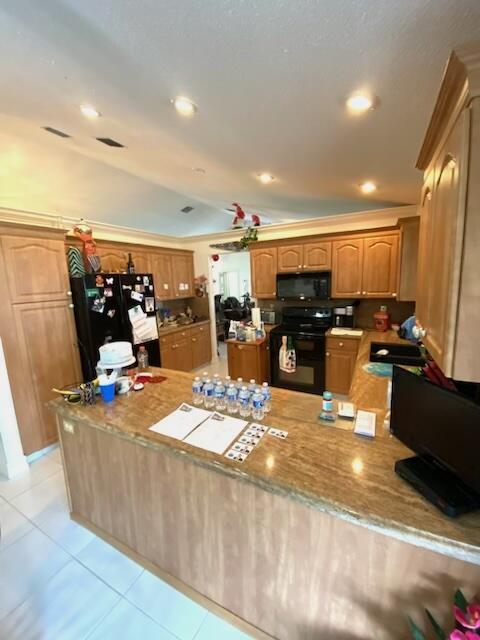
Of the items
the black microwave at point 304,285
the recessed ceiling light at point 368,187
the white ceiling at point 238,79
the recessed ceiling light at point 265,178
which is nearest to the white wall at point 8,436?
the white ceiling at point 238,79

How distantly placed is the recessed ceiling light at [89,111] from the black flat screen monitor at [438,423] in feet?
7.47

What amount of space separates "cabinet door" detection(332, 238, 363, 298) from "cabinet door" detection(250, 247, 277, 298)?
2.87 ft

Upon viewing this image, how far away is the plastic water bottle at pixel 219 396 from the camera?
1588 millimetres

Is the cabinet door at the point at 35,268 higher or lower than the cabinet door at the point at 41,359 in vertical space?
higher

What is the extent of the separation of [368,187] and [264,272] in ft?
6.25

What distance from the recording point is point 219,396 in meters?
1.60

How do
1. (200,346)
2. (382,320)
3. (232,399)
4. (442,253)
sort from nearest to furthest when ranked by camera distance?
(442,253), (232,399), (382,320), (200,346)

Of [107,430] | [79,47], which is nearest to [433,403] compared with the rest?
[107,430]

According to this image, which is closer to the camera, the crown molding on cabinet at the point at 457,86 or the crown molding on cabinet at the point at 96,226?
the crown molding on cabinet at the point at 457,86

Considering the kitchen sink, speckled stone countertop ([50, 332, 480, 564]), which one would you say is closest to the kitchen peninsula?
speckled stone countertop ([50, 332, 480, 564])

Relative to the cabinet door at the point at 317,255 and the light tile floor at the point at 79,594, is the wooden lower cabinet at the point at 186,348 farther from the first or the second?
the light tile floor at the point at 79,594

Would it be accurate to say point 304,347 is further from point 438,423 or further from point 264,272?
point 438,423

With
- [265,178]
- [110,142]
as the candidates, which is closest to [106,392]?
[110,142]

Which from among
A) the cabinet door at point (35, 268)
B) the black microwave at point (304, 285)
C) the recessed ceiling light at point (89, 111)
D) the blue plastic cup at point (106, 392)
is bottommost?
the blue plastic cup at point (106, 392)
